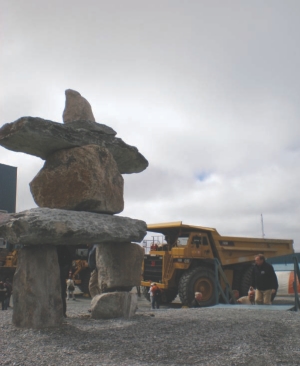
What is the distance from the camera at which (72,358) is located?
328cm

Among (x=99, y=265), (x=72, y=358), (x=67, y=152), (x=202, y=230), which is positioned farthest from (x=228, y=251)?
(x=72, y=358)

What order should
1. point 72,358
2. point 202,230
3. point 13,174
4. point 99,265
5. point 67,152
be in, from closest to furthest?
point 72,358
point 67,152
point 99,265
point 202,230
point 13,174

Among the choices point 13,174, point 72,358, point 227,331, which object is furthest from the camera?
point 13,174

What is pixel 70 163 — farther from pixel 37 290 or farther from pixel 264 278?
pixel 264 278

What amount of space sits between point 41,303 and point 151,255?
731 cm

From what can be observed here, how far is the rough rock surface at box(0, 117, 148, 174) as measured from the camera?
4.89 m

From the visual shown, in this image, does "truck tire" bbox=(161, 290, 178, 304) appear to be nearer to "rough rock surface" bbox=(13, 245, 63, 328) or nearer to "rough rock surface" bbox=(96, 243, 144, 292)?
"rough rock surface" bbox=(96, 243, 144, 292)

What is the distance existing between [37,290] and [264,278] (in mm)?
4347

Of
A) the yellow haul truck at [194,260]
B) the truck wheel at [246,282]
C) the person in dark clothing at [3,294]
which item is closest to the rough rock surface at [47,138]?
the yellow haul truck at [194,260]

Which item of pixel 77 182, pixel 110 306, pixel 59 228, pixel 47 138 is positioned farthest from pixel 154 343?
pixel 47 138

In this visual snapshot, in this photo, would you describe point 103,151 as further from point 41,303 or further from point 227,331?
point 227,331

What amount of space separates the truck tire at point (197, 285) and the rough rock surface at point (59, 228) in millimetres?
5704

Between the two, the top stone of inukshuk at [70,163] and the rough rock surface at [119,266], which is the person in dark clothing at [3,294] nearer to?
the rough rock surface at [119,266]

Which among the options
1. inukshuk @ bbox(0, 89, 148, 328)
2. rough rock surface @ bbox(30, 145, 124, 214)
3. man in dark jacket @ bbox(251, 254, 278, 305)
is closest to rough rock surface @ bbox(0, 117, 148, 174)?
inukshuk @ bbox(0, 89, 148, 328)
